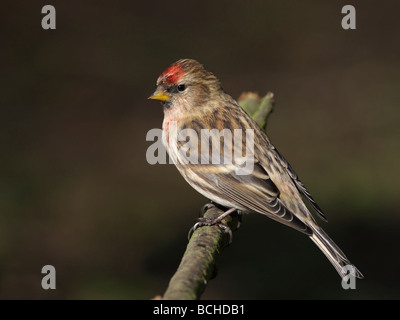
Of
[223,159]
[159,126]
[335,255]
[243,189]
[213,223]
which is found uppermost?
[159,126]

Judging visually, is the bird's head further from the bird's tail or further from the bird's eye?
the bird's tail

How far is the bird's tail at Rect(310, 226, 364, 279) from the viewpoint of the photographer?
3.24 m

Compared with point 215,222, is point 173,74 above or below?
above

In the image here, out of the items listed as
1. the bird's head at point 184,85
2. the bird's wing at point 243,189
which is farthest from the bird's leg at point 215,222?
the bird's head at point 184,85

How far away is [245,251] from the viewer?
6.10 metres

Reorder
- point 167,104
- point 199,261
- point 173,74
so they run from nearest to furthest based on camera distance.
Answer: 1. point 199,261
2. point 173,74
3. point 167,104

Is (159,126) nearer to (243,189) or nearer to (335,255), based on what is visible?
(243,189)

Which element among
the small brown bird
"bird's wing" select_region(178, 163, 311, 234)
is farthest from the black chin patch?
"bird's wing" select_region(178, 163, 311, 234)

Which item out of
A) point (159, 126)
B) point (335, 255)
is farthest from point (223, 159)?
point (159, 126)

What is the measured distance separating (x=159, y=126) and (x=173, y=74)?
4428mm

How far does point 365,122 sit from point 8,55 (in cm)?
498

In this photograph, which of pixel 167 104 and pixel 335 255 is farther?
pixel 167 104

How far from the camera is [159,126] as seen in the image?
8227mm

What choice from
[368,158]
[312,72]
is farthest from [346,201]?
[312,72]
